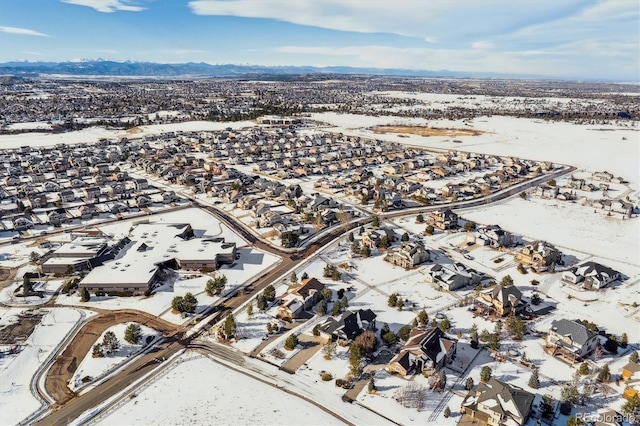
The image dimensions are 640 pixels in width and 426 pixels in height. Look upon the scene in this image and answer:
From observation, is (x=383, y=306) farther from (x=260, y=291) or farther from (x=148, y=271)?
(x=148, y=271)

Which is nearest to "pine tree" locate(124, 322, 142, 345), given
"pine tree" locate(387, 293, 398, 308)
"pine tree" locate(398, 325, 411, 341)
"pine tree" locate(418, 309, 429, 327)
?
"pine tree" locate(398, 325, 411, 341)

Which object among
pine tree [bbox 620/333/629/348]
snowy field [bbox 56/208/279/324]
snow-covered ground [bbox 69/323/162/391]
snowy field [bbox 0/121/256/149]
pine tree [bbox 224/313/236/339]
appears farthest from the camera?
snowy field [bbox 0/121/256/149]

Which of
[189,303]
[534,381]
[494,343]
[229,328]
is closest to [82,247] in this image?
[189,303]

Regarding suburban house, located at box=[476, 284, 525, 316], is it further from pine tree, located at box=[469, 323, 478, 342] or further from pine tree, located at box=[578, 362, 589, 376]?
pine tree, located at box=[578, 362, 589, 376]

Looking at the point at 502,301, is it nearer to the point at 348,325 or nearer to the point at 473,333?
the point at 473,333

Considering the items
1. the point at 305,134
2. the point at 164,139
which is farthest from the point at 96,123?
the point at 305,134

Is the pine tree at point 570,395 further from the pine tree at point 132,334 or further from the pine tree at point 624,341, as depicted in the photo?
the pine tree at point 132,334

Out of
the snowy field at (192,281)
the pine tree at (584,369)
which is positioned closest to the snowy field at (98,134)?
the snowy field at (192,281)
